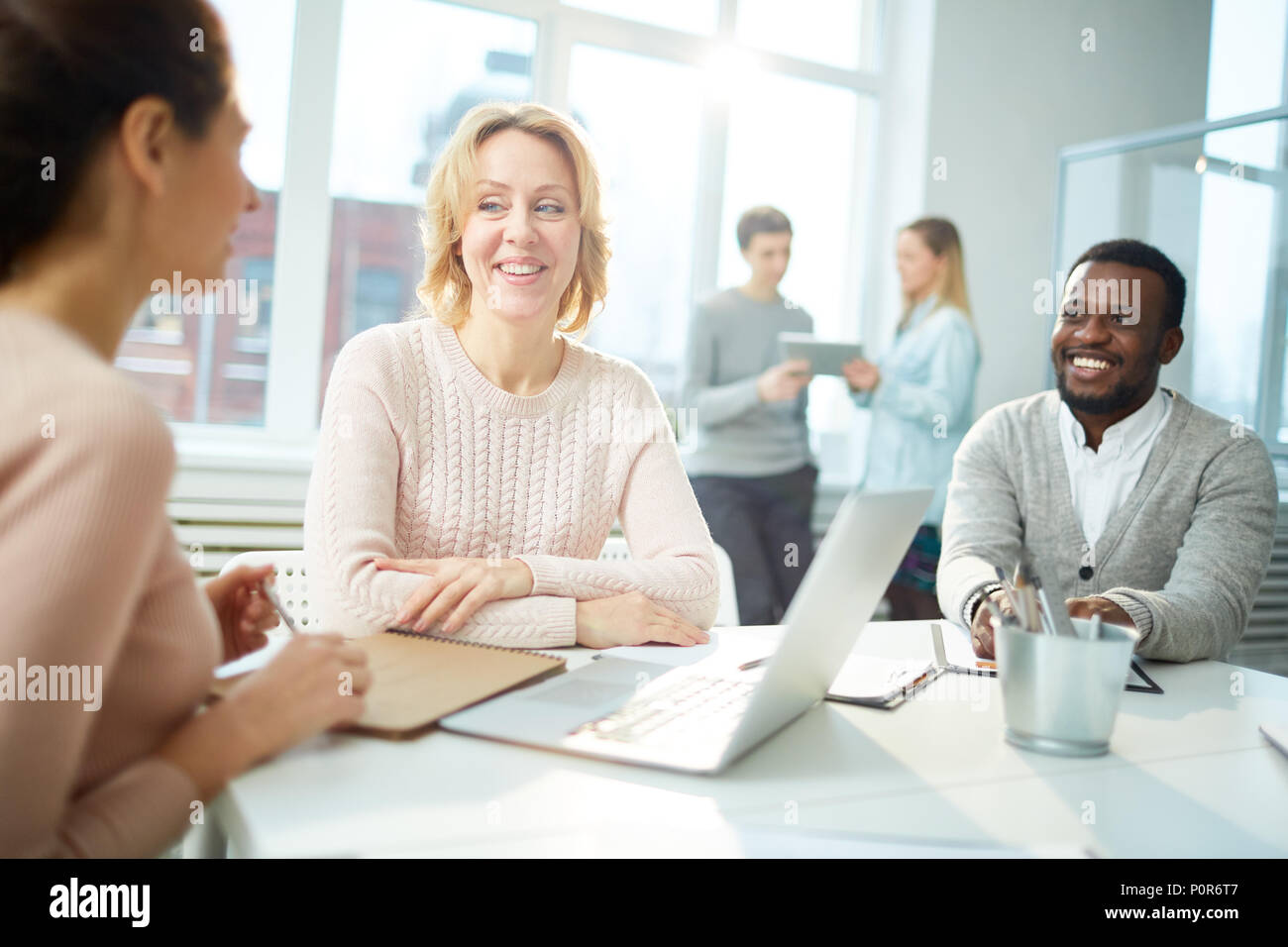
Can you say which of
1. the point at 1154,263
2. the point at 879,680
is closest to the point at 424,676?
the point at 879,680

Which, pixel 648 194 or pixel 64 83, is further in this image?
pixel 648 194

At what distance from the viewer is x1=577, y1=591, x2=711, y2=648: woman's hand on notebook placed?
1.20 m

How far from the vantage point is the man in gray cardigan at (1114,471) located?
1551 mm

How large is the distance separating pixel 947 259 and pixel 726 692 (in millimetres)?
2562

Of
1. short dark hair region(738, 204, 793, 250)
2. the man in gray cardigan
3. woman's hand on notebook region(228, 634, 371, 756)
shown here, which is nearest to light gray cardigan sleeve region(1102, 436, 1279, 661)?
the man in gray cardigan

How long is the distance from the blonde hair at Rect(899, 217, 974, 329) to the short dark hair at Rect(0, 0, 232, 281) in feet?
9.23

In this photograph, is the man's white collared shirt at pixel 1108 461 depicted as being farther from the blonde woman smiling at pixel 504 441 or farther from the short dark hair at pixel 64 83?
the short dark hair at pixel 64 83

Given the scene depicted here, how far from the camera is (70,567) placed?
1.94 feet

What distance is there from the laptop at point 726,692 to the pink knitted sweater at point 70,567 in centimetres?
25

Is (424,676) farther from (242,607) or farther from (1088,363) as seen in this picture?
(1088,363)

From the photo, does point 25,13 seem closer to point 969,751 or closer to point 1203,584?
point 969,751

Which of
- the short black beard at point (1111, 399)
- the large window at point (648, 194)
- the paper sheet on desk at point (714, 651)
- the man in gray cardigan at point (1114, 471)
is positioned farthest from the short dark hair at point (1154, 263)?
the large window at point (648, 194)

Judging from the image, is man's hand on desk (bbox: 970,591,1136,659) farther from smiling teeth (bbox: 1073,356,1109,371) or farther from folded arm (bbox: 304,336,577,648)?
smiling teeth (bbox: 1073,356,1109,371)

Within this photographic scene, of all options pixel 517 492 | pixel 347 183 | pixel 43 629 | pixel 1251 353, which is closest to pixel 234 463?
pixel 347 183
